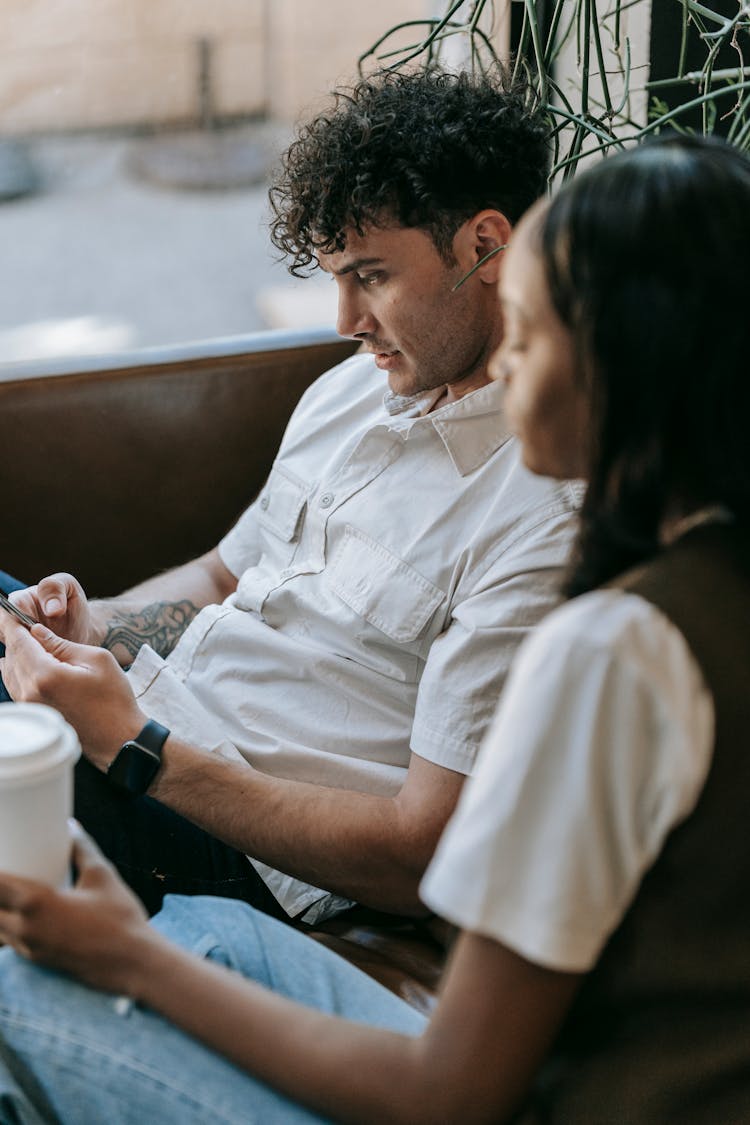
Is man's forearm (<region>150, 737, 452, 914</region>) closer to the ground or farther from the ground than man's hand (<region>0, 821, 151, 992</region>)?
closer to the ground

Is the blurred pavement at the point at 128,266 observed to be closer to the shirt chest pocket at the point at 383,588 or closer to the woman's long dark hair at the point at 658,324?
the shirt chest pocket at the point at 383,588

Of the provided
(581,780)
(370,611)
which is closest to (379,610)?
(370,611)

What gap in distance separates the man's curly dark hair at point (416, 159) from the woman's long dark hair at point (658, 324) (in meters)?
0.64

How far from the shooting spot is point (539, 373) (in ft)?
2.43

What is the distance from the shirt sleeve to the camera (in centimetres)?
117

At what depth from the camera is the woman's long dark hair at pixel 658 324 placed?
2.25 ft

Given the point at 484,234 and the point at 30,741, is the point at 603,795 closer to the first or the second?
the point at 30,741

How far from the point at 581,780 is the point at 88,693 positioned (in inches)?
29.9

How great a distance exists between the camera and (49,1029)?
83 centimetres

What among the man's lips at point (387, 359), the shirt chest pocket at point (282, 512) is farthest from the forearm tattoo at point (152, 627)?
the man's lips at point (387, 359)

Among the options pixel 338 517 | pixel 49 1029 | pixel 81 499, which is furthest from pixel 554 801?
pixel 81 499

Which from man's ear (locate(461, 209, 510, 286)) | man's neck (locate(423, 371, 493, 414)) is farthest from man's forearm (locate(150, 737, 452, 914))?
man's ear (locate(461, 209, 510, 286))

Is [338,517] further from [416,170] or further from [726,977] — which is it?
[726,977]

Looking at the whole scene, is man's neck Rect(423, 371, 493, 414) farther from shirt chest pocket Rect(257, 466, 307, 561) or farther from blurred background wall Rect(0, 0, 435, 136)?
blurred background wall Rect(0, 0, 435, 136)
